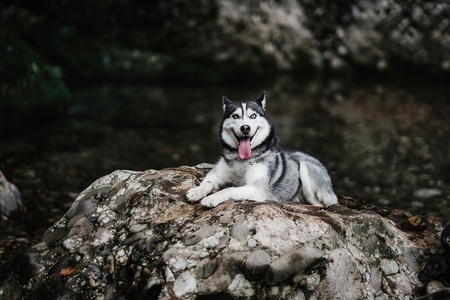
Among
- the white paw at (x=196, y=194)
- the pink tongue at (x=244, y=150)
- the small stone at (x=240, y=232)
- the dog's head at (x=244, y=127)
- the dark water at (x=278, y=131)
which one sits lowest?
the dark water at (x=278, y=131)

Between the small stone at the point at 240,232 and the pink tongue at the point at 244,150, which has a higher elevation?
the pink tongue at the point at 244,150

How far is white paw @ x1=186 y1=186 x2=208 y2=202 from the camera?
6004 mm

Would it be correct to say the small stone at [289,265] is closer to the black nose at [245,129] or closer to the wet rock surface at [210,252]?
the wet rock surface at [210,252]

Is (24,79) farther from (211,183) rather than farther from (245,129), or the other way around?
(245,129)

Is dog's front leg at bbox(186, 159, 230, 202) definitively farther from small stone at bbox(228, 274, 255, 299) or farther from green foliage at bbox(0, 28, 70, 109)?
green foliage at bbox(0, 28, 70, 109)

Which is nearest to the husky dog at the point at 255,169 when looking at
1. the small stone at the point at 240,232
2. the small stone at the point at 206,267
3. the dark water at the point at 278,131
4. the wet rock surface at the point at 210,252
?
the wet rock surface at the point at 210,252

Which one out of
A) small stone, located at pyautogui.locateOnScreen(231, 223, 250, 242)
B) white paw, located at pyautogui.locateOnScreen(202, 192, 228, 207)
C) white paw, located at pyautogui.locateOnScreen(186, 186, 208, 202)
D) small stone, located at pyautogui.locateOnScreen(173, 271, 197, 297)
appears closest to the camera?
small stone, located at pyautogui.locateOnScreen(173, 271, 197, 297)

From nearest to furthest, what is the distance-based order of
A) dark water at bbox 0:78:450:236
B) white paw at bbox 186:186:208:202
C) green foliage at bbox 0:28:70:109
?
white paw at bbox 186:186:208:202 → dark water at bbox 0:78:450:236 → green foliage at bbox 0:28:70:109

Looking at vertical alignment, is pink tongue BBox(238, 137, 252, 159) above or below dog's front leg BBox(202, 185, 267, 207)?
above

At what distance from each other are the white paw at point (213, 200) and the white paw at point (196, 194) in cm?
20

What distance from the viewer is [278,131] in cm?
1336

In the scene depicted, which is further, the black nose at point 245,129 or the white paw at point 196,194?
the black nose at point 245,129

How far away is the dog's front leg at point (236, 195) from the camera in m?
5.79

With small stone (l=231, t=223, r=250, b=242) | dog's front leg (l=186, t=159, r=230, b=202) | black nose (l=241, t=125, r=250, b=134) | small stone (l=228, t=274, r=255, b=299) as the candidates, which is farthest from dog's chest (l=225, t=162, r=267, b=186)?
small stone (l=228, t=274, r=255, b=299)
